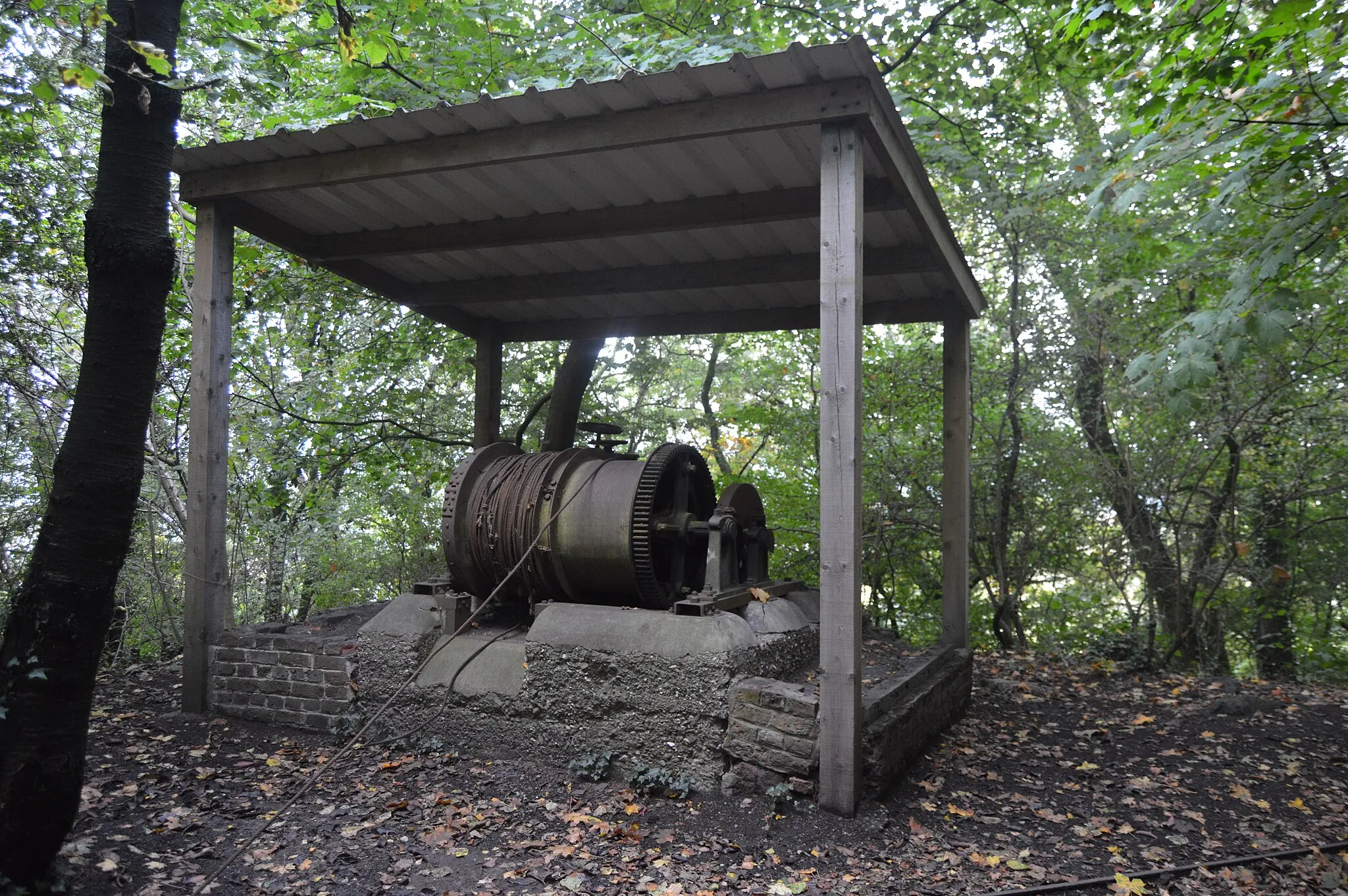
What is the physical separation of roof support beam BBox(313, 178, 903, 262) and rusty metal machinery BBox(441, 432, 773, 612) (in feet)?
4.61

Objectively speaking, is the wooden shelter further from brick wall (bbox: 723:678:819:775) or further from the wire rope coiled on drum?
the wire rope coiled on drum

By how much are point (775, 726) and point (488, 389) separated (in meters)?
4.46

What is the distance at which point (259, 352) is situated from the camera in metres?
8.66

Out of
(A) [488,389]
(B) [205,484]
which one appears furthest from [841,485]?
(A) [488,389]

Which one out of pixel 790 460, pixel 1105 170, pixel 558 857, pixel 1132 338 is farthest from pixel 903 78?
pixel 558 857

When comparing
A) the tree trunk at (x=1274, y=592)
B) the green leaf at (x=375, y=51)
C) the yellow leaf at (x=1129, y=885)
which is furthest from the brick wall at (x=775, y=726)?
the tree trunk at (x=1274, y=592)

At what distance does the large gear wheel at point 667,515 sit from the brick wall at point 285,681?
188 centimetres

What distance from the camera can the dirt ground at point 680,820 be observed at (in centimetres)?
337

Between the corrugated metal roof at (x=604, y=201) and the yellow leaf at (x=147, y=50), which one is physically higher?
the corrugated metal roof at (x=604, y=201)

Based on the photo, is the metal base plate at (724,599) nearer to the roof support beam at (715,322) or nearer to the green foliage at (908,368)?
the roof support beam at (715,322)

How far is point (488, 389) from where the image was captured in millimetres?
7512

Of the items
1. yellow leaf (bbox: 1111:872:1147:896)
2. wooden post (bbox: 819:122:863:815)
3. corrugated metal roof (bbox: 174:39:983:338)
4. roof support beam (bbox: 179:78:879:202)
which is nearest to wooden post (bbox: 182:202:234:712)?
roof support beam (bbox: 179:78:879:202)

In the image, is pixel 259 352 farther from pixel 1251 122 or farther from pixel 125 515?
pixel 1251 122

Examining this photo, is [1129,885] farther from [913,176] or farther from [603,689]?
[913,176]
